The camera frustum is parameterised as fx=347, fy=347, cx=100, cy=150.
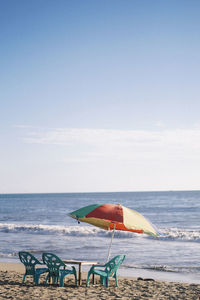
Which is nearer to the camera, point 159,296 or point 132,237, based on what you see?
point 159,296

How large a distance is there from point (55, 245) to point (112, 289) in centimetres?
918

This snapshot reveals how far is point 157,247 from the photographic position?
16.3 metres

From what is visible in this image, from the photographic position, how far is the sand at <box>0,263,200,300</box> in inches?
288

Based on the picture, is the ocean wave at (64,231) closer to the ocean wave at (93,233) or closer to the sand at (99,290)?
the ocean wave at (93,233)

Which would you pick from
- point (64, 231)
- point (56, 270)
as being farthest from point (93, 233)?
point (56, 270)

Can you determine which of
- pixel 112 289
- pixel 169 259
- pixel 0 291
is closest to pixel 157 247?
pixel 169 259

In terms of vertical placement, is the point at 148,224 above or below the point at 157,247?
above

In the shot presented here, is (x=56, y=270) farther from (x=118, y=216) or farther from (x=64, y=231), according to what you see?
(x=64, y=231)

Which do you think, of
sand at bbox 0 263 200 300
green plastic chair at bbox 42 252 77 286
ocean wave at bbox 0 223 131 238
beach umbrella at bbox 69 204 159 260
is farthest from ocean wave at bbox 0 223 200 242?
beach umbrella at bbox 69 204 159 260

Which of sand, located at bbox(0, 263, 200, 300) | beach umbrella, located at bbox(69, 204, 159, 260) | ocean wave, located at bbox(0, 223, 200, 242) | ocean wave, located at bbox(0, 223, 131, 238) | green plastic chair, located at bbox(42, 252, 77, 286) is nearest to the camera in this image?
sand, located at bbox(0, 263, 200, 300)

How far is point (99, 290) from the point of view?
8039 mm

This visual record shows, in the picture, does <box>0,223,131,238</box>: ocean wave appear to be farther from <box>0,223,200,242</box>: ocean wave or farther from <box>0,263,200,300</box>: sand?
<box>0,263,200,300</box>: sand

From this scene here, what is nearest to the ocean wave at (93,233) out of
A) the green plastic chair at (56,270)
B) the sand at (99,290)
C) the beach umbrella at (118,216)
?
the sand at (99,290)

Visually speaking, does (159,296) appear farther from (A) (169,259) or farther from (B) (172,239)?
(B) (172,239)
